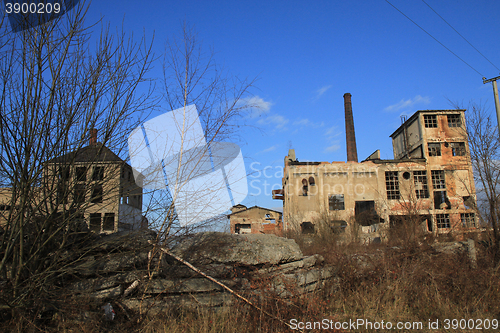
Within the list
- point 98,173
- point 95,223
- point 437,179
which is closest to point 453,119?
point 437,179

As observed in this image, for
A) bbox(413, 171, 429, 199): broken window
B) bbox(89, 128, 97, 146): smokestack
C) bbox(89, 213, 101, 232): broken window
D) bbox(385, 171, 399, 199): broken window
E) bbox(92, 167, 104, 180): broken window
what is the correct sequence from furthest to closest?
1. bbox(413, 171, 429, 199): broken window
2. bbox(385, 171, 399, 199): broken window
3. bbox(89, 213, 101, 232): broken window
4. bbox(92, 167, 104, 180): broken window
5. bbox(89, 128, 97, 146): smokestack

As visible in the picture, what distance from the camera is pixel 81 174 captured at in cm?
452

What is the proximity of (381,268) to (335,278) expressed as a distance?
1386 millimetres

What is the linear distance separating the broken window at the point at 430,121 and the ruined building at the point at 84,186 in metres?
27.3

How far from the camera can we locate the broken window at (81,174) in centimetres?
447

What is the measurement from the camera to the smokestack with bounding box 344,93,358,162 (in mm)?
28984

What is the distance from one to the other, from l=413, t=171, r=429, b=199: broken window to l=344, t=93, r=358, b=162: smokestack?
5331 mm

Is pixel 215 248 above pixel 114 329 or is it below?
above

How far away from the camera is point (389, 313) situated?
566 cm

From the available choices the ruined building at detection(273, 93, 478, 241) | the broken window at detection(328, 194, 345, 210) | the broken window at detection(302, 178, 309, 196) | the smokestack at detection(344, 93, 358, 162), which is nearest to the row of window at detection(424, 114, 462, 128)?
the ruined building at detection(273, 93, 478, 241)

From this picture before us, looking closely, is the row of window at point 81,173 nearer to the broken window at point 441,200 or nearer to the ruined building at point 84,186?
the ruined building at point 84,186

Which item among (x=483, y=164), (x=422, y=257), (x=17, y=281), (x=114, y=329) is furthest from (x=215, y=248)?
(x=483, y=164)

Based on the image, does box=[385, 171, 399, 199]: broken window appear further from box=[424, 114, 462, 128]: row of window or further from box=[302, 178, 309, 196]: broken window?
box=[302, 178, 309, 196]: broken window

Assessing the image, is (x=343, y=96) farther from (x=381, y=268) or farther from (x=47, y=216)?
(x=47, y=216)
